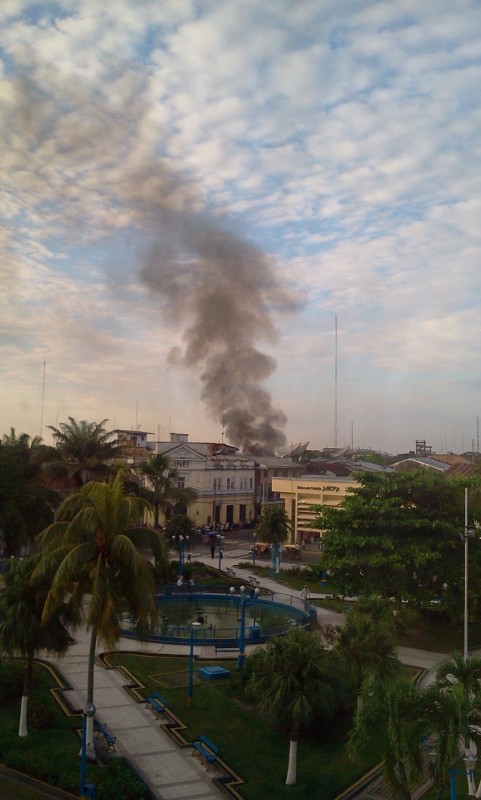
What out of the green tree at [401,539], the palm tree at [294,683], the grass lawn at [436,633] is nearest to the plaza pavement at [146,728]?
the grass lawn at [436,633]

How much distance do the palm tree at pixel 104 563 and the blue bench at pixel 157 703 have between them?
137 inches

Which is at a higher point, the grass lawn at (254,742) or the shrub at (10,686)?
the shrub at (10,686)

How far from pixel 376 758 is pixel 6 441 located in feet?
102

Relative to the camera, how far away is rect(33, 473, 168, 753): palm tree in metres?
13.9

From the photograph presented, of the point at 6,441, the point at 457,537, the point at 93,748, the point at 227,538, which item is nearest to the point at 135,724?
the point at 93,748

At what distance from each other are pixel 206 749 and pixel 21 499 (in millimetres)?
21596

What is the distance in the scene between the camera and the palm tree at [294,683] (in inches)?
575

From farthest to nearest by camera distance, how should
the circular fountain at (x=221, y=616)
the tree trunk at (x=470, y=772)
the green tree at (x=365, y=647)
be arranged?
the circular fountain at (x=221, y=616), the green tree at (x=365, y=647), the tree trunk at (x=470, y=772)

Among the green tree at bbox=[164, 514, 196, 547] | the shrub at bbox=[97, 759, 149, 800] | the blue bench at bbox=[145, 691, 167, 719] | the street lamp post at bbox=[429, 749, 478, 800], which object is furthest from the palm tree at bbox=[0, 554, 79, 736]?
the green tree at bbox=[164, 514, 196, 547]

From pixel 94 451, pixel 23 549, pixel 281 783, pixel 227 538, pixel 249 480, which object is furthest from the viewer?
pixel 249 480

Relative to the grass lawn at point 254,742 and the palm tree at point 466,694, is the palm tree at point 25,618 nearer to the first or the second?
the grass lawn at point 254,742

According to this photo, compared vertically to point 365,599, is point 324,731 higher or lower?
lower

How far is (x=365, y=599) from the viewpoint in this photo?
2077 cm

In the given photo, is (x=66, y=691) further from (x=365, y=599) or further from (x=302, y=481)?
(x=302, y=481)
